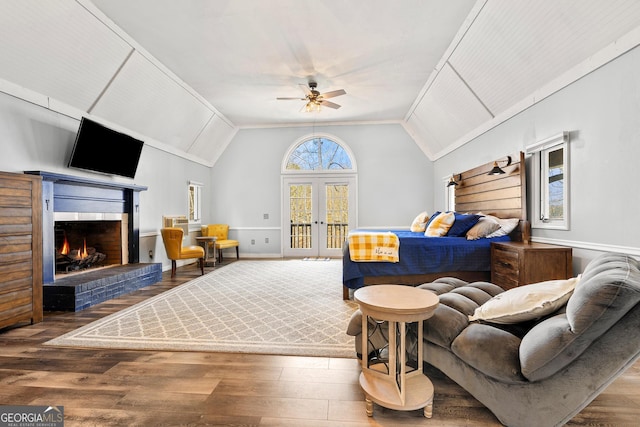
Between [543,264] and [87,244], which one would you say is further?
[87,244]

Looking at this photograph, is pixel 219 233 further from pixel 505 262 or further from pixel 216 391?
pixel 505 262

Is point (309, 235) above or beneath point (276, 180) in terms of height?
beneath

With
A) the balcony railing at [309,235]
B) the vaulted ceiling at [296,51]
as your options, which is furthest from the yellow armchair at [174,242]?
the balcony railing at [309,235]

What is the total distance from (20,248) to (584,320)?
4.20 meters

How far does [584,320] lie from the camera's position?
1201 mm

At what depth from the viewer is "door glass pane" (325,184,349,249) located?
732cm

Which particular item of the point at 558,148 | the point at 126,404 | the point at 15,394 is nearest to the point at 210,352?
the point at 126,404

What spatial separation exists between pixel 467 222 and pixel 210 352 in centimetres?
331

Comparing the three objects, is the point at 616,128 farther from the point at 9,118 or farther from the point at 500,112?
the point at 9,118

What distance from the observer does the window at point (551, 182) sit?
3033 millimetres

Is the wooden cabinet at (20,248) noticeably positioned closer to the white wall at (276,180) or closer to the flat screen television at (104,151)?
the flat screen television at (104,151)

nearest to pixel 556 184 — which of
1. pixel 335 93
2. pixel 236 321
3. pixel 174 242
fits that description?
pixel 335 93

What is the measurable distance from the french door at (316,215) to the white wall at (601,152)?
4397mm

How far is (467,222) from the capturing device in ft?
12.7
